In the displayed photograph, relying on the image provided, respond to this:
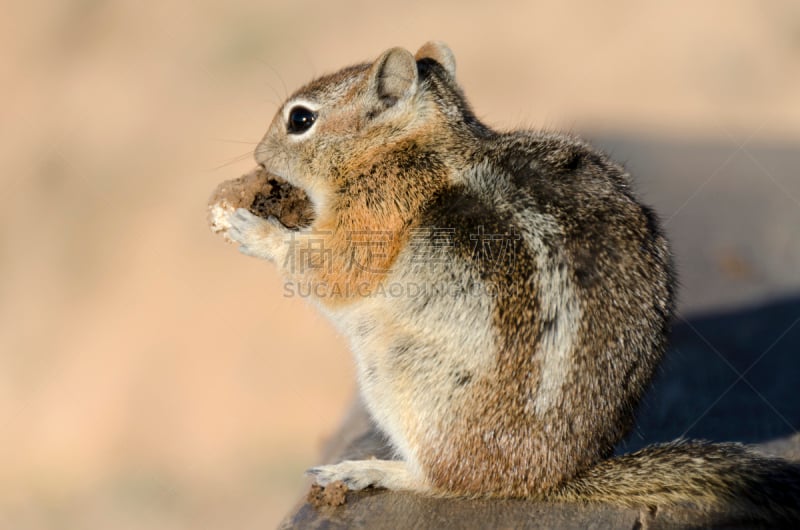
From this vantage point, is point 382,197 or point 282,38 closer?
point 382,197

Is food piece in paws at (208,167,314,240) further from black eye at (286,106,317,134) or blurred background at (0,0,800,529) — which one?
blurred background at (0,0,800,529)

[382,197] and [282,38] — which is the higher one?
[282,38]

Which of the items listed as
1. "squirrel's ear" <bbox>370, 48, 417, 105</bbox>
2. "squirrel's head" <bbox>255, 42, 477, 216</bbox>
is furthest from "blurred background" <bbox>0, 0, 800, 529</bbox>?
"squirrel's ear" <bbox>370, 48, 417, 105</bbox>

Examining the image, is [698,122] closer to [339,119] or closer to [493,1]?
[493,1]

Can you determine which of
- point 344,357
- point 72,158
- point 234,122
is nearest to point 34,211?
point 72,158

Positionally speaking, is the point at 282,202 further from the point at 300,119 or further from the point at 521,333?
the point at 521,333

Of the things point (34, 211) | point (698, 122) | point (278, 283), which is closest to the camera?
point (278, 283)

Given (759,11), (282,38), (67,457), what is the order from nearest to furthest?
(67,457) < (282,38) < (759,11)

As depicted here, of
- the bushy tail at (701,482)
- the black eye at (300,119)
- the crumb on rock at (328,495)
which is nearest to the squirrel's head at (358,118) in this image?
the black eye at (300,119)
